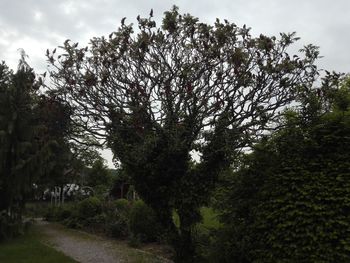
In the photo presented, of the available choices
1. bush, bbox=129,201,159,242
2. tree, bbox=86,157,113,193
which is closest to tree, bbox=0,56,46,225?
bush, bbox=129,201,159,242

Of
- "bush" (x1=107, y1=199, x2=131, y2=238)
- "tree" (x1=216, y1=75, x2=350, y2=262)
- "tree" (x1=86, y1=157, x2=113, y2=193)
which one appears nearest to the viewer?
"tree" (x1=216, y1=75, x2=350, y2=262)

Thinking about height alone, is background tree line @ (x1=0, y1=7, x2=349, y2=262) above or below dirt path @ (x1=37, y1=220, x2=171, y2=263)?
above

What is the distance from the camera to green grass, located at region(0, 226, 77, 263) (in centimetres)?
1087

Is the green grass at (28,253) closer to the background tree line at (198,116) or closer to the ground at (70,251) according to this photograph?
the ground at (70,251)

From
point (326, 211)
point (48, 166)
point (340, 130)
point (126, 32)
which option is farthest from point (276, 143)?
point (48, 166)

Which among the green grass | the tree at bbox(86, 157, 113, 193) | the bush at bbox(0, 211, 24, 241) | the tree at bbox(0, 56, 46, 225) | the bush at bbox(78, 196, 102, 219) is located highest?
the tree at bbox(86, 157, 113, 193)

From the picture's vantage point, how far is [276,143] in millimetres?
7441

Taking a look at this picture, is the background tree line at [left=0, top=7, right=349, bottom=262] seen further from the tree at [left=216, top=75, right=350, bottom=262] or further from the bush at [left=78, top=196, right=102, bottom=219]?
the bush at [left=78, top=196, right=102, bottom=219]

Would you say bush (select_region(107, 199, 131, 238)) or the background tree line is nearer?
the background tree line

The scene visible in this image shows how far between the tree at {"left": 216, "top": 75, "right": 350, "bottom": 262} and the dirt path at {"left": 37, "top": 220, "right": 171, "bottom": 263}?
354 centimetres

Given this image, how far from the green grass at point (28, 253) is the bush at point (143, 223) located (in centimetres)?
269

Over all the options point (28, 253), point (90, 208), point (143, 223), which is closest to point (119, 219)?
point (143, 223)

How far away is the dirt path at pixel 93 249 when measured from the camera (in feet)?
35.9

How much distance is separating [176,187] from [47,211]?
740 inches
